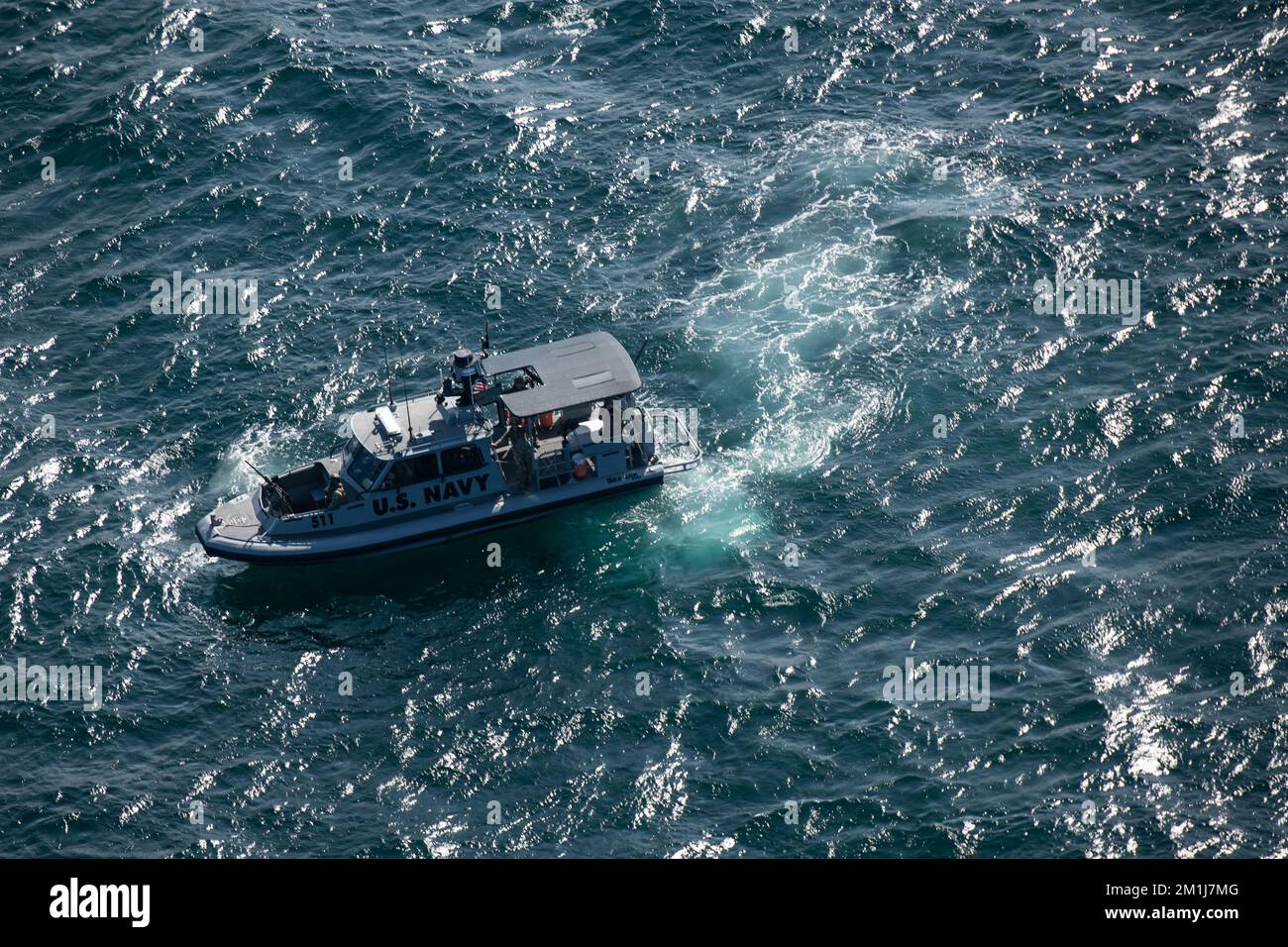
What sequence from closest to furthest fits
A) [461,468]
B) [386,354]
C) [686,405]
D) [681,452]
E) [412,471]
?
[412,471]
[461,468]
[681,452]
[686,405]
[386,354]

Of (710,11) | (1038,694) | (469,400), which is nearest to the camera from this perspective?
(1038,694)

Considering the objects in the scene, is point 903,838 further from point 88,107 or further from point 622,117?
point 88,107

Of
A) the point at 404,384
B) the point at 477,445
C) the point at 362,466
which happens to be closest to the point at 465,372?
the point at 477,445

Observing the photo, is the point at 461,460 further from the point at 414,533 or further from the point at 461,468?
the point at 414,533

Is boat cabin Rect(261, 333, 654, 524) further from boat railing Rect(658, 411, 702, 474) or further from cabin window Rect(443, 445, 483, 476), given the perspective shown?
boat railing Rect(658, 411, 702, 474)

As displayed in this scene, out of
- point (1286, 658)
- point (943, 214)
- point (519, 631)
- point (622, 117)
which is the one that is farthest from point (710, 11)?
point (1286, 658)
